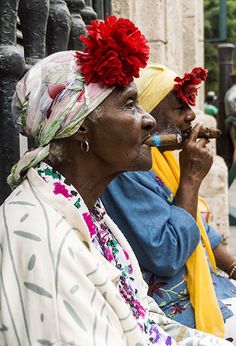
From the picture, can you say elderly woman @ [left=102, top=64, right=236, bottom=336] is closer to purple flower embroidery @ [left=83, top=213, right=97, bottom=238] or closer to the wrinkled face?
the wrinkled face

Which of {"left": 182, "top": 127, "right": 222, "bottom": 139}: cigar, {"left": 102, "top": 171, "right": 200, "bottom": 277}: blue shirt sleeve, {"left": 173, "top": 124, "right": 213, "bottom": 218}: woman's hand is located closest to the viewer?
{"left": 102, "top": 171, "right": 200, "bottom": 277}: blue shirt sleeve

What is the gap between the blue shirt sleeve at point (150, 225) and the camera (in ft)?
8.73

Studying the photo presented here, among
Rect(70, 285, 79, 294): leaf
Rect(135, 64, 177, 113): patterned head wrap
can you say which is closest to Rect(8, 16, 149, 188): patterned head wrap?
Rect(70, 285, 79, 294): leaf

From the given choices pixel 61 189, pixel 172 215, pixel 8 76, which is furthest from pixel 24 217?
pixel 172 215

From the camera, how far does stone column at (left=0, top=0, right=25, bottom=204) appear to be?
82.0 inches

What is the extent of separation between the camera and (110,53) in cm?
190

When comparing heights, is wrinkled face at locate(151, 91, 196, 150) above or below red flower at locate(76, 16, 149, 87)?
below

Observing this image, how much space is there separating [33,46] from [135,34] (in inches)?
21.6

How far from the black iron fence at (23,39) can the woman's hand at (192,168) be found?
0.65 metres

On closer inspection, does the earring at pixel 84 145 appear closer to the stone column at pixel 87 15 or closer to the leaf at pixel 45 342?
the leaf at pixel 45 342

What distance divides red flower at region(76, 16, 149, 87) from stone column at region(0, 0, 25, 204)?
0.24 m

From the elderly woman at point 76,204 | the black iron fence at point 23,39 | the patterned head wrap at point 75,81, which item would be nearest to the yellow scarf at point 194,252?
the black iron fence at point 23,39

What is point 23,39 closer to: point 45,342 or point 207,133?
point 207,133

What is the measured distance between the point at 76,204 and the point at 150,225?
2.56 feet
